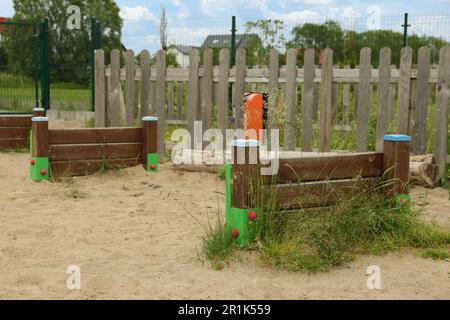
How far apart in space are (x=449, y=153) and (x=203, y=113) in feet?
10.6

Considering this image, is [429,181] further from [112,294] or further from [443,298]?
[112,294]

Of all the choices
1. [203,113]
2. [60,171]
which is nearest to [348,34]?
[203,113]

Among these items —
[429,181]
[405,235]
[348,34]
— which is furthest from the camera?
[348,34]

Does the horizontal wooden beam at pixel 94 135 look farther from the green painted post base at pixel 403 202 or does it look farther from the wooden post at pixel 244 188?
the green painted post base at pixel 403 202

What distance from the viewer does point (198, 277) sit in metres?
3.75

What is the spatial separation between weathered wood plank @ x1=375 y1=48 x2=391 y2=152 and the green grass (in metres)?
2.88

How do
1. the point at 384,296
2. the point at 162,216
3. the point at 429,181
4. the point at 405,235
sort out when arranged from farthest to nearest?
the point at 429,181 → the point at 162,216 → the point at 405,235 → the point at 384,296

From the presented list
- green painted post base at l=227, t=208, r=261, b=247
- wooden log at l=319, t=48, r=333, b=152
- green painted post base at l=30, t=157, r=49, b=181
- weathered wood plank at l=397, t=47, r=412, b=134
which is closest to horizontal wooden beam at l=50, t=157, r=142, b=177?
green painted post base at l=30, t=157, r=49, b=181

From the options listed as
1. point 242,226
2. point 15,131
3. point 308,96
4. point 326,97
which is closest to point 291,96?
point 308,96

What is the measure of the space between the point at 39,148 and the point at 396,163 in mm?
4107

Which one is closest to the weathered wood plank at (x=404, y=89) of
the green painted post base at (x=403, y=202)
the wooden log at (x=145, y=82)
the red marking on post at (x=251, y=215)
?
the green painted post base at (x=403, y=202)

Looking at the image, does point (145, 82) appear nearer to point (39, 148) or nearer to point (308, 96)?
point (39, 148)

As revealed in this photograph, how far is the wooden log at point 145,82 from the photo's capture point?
877 centimetres

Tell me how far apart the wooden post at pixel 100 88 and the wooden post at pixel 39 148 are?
2.49 meters
